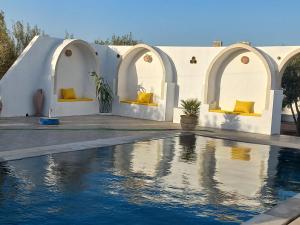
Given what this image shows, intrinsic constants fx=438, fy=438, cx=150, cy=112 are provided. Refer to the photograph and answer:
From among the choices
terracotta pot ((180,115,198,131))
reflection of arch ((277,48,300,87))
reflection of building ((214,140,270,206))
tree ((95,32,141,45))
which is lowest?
reflection of building ((214,140,270,206))

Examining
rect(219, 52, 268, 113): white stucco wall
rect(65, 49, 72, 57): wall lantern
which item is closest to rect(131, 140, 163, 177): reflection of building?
rect(219, 52, 268, 113): white stucco wall

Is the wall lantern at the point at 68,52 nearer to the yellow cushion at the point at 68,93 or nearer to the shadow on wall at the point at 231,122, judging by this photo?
the yellow cushion at the point at 68,93

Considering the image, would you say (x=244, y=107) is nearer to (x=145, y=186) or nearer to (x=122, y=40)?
(x=145, y=186)

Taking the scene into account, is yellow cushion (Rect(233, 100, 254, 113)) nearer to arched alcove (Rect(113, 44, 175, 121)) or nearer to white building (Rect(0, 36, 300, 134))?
white building (Rect(0, 36, 300, 134))

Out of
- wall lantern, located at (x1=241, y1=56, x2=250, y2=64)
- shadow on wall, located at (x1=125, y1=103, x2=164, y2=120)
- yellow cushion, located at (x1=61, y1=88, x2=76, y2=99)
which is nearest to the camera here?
wall lantern, located at (x1=241, y1=56, x2=250, y2=64)

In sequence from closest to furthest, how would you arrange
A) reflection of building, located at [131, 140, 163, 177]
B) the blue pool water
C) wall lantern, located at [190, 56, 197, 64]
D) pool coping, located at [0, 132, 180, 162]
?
the blue pool water → reflection of building, located at [131, 140, 163, 177] → pool coping, located at [0, 132, 180, 162] → wall lantern, located at [190, 56, 197, 64]

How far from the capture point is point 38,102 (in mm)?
18984

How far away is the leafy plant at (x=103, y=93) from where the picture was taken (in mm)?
21094

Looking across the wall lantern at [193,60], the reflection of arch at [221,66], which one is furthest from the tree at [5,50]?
the reflection of arch at [221,66]

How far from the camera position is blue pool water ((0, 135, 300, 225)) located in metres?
6.59

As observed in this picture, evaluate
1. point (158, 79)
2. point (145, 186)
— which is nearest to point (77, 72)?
point (158, 79)

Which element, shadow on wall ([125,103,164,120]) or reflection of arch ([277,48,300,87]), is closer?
reflection of arch ([277,48,300,87])

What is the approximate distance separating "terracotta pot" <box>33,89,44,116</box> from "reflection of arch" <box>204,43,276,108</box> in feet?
23.3

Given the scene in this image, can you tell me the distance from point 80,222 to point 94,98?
15.8 meters
